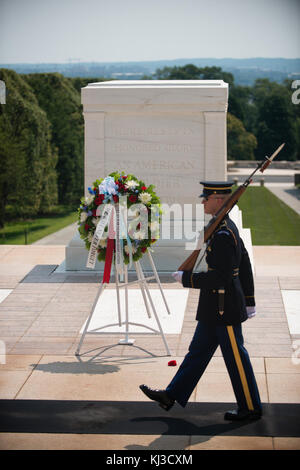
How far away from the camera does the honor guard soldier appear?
5352 mm

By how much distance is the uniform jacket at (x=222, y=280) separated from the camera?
5.35m

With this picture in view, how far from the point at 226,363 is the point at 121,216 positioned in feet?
7.00

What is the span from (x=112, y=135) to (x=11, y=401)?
568cm

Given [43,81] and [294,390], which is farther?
[43,81]

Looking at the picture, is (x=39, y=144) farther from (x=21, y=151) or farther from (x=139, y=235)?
(x=139, y=235)

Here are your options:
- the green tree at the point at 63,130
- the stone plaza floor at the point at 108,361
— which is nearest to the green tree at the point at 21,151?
the green tree at the point at 63,130

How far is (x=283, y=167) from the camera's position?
202 feet

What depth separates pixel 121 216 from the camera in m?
7.11

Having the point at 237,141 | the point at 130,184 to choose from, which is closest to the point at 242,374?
the point at 130,184

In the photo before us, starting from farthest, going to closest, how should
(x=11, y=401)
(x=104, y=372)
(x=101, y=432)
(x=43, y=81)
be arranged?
(x=43, y=81), (x=104, y=372), (x=11, y=401), (x=101, y=432)

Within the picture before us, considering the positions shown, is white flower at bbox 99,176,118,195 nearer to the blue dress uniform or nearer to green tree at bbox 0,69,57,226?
the blue dress uniform

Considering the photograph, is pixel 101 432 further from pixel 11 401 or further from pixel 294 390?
pixel 294 390

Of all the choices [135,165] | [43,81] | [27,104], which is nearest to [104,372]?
[135,165]

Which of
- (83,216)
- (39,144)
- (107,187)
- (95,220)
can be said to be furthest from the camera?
(39,144)
